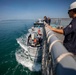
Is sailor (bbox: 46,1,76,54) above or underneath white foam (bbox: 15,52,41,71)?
above

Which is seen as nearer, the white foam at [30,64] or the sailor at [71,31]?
the sailor at [71,31]

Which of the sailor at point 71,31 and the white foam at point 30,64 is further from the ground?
the sailor at point 71,31

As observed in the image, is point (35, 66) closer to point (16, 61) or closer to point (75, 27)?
point (16, 61)

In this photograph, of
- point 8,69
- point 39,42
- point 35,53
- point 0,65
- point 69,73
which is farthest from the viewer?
point 39,42

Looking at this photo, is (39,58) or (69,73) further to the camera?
(39,58)

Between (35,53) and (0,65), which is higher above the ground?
(35,53)

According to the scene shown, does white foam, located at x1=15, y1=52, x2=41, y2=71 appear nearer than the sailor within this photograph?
No

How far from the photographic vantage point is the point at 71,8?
6.19ft

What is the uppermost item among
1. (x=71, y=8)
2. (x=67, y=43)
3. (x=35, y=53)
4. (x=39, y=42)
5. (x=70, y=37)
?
(x=71, y=8)

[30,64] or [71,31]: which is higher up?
[71,31]

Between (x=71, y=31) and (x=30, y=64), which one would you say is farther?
(x=30, y=64)

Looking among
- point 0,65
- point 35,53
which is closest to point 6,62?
point 0,65

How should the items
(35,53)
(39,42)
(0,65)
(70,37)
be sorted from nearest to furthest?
(70,37) → (0,65) → (35,53) → (39,42)

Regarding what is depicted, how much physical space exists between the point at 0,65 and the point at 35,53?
3.96 metres
